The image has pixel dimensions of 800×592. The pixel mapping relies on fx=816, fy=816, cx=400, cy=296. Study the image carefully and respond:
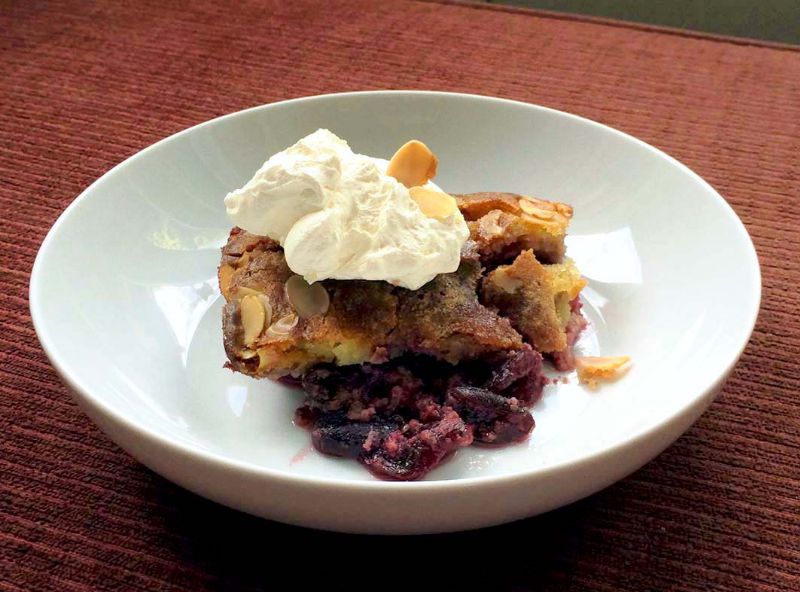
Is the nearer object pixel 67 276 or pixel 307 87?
pixel 67 276

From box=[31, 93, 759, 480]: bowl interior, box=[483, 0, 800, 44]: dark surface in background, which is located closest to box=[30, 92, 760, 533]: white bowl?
box=[31, 93, 759, 480]: bowl interior

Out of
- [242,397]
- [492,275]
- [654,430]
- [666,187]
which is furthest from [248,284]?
[666,187]

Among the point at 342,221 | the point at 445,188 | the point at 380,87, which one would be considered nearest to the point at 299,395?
the point at 342,221

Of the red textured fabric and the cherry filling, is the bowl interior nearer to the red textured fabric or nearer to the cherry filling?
the cherry filling

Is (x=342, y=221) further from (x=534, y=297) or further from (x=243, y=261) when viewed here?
(x=534, y=297)

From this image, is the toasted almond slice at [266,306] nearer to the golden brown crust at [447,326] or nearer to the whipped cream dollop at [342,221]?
the whipped cream dollop at [342,221]

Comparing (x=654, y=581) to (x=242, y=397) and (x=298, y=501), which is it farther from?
(x=242, y=397)
